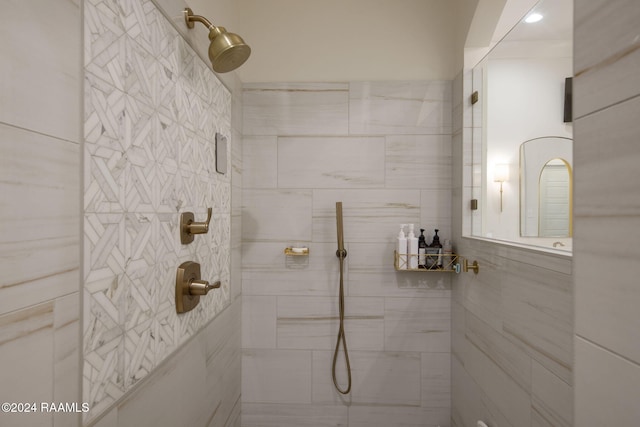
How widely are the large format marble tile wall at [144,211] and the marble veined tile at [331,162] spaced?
1.67ft

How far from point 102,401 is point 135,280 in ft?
0.92

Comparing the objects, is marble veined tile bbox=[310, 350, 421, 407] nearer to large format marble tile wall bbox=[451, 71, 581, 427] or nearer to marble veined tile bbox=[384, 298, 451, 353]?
marble veined tile bbox=[384, 298, 451, 353]

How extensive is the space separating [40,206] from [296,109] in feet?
4.69

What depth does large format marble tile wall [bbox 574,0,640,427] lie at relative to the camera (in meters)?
0.53

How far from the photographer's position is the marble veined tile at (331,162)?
1.82m

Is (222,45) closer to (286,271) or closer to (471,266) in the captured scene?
(286,271)

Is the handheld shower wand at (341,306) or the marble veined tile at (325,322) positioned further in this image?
the marble veined tile at (325,322)

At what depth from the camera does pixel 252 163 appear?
6.07 ft

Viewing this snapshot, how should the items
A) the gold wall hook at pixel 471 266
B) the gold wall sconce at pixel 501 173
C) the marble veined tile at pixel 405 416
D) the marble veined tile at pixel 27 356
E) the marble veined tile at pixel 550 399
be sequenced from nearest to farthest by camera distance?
1. the marble veined tile at pixel 27 356
2. the marble veined tile at pixel 550 399
3. the gold wall sconce at pixel 501 173
4. the gold wall hook at pixel 471 266
5. the marble veined tile at pixel 405 416

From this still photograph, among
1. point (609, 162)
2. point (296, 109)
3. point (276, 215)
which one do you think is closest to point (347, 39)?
point (296, 109)

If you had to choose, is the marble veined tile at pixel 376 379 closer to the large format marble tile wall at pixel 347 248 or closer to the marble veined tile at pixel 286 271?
the large format marble tile wall at pixel 347 248

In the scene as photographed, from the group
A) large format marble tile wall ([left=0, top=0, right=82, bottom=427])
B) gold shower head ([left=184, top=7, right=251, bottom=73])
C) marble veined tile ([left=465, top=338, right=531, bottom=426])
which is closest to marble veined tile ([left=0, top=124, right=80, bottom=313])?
large format marble tile wall ([left=0, top=0, right=82, bottom=427])

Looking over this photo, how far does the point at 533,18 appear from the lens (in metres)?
1.14

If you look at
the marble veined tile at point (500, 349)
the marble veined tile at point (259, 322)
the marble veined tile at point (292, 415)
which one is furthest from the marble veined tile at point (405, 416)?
the marble veined tile at point (259, 322)
